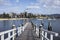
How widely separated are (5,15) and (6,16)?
1.48 metres

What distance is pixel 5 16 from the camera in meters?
175

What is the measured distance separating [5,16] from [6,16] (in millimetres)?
1048

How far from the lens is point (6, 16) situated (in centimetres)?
17525

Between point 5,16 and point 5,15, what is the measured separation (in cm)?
105

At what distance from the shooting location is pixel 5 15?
575ft
